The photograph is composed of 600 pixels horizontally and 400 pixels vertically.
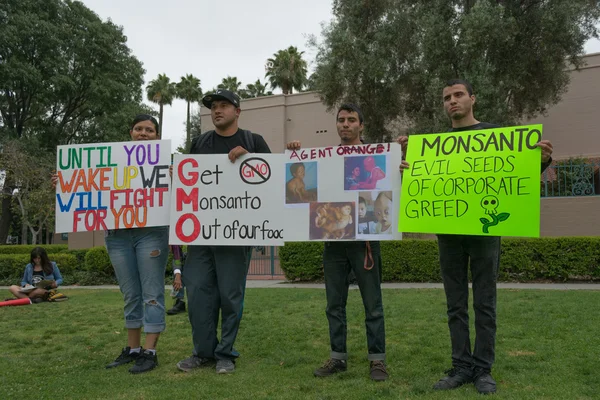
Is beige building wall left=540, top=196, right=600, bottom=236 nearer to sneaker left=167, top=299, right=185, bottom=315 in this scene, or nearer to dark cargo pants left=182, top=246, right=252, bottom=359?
sneaker left=167, top=299, right=185, bottom=315

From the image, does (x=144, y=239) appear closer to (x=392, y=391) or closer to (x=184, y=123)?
(x=392, y=391)

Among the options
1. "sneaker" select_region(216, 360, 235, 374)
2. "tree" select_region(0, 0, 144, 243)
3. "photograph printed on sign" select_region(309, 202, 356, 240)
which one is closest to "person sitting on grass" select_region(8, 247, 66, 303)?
"sneaker" select_region(216, 360, 235, 374)

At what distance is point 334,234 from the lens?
3.89 metres

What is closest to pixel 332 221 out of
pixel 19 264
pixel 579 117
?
pixel 19 264

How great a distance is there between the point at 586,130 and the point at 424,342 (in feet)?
57.8

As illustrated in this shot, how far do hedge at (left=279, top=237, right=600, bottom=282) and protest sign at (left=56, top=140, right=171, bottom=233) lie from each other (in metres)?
8.61

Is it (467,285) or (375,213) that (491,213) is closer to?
(467,285)

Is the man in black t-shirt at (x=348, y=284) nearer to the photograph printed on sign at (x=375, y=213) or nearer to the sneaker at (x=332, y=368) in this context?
the sneaker at (x=332, y=368)

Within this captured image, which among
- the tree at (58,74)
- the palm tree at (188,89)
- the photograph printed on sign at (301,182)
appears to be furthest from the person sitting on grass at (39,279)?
the palm tree at (188,89)

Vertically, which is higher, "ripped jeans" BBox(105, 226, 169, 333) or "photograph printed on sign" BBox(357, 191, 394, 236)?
"photograph printed on sign" BBox(357, 191, 394, 236)

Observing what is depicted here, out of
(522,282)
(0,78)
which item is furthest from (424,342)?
(0,78)

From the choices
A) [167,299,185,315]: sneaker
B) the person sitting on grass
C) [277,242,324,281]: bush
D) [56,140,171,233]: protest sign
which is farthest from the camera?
[277,242,324,281]: bush

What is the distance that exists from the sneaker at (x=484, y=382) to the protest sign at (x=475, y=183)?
0.99 m

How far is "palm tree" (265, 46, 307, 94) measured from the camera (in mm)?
39425
